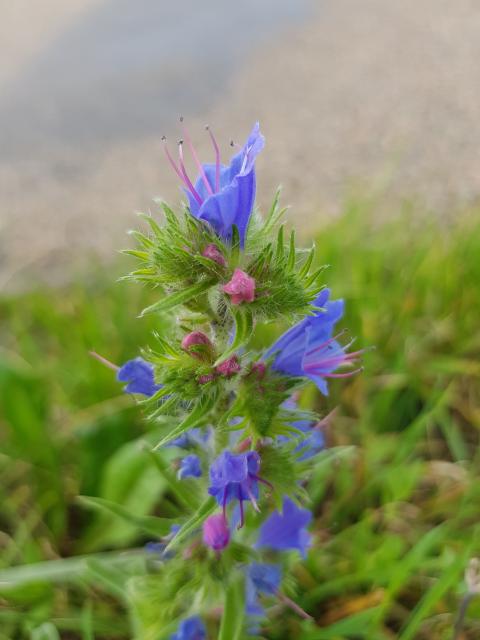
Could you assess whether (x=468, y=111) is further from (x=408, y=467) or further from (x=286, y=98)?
(x=408, y=467)

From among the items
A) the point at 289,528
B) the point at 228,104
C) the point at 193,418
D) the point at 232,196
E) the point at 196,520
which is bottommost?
the point at 289,528

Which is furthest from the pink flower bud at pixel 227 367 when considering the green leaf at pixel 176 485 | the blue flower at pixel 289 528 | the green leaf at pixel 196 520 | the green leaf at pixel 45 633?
the green leaf at pixel 45 633

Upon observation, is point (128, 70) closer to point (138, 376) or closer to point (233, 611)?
point (138, 376)

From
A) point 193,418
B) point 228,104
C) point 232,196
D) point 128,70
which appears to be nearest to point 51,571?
point 193,418

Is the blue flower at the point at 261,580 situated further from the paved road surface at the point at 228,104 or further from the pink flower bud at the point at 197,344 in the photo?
the paved road surface at the point at 228,104

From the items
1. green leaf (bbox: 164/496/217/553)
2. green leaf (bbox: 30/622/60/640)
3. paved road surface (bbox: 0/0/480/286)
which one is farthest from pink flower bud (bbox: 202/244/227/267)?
paved road surface (bbox: 0/0/480/286)

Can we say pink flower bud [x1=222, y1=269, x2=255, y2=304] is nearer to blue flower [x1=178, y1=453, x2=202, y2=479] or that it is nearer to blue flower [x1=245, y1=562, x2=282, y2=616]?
blue flower [x1=178, y1=453, x2=202, y2=479]
